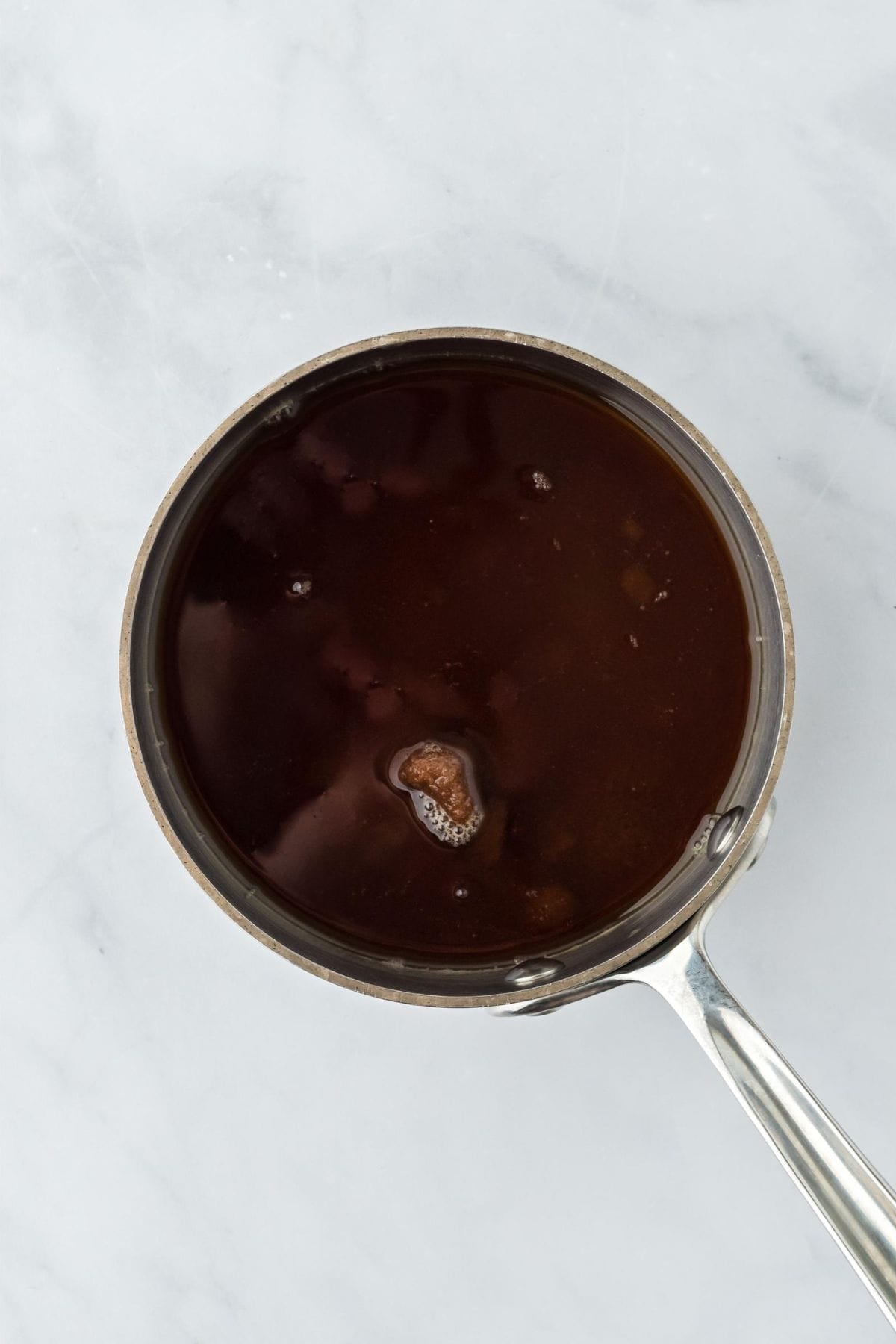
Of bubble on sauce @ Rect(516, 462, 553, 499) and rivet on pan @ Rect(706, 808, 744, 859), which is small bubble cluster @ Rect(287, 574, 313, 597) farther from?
rivet on pan @ Rect(706, 808, 744, 859)

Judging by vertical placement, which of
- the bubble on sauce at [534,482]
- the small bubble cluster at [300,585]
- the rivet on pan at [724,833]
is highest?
the small bubble cluster at [300,585]

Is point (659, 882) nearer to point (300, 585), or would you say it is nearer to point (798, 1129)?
point (798, 1129)

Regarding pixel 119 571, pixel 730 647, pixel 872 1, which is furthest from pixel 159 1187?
pixel 872 1

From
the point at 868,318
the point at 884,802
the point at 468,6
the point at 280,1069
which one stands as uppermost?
the point at 468,6

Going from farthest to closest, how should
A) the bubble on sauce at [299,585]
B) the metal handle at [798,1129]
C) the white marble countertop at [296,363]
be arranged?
the white marble countertop at [296,363], the bubble on sauce at [299,585], the metal handle at [798,1129]

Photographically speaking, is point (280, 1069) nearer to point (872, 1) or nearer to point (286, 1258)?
point (286, 1258)

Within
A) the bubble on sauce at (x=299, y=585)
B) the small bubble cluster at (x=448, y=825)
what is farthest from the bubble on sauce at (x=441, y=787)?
the bubble on sauce at (x=299, y=585)

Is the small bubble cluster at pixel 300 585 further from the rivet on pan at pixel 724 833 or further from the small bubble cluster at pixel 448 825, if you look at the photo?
the rivet on pan at pixel 724 833
